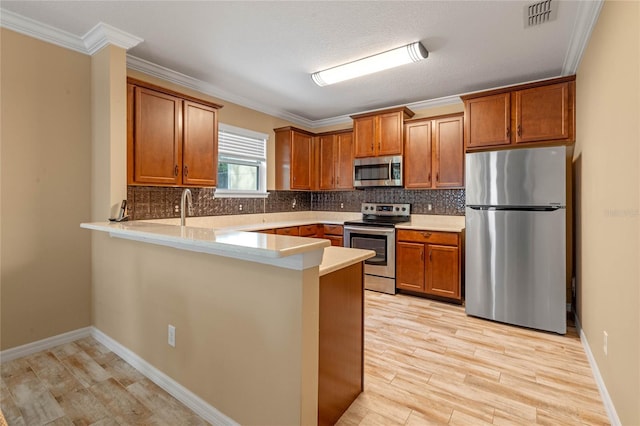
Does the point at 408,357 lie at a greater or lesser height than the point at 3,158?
lesser

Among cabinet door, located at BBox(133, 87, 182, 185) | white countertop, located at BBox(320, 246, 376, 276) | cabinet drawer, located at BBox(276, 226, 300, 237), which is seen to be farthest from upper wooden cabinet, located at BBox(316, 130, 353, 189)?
white countertop, located at BBox(320, 246, 376, 276)

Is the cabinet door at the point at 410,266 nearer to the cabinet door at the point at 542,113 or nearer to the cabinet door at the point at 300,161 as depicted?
the cabinet door at the point at 542,113

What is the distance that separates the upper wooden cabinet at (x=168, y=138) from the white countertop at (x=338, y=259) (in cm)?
199

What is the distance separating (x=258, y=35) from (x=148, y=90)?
1163mm

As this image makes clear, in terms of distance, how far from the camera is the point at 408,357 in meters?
2.47

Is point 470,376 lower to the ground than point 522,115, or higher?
lower

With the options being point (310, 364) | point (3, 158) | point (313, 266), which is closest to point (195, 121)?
point (3, 158)

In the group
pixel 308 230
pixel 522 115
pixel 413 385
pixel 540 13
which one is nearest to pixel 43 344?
pixel 413 385

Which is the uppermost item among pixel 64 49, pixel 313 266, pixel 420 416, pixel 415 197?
pixel 64 49

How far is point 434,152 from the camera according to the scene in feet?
13.5

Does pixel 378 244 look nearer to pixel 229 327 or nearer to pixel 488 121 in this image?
pixel 488 121

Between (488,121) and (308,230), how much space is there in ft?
8.85

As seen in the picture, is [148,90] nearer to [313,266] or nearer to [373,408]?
[313,266]

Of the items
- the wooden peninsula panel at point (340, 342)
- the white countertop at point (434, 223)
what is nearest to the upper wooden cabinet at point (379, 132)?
the white countertop at point (434, 223)
